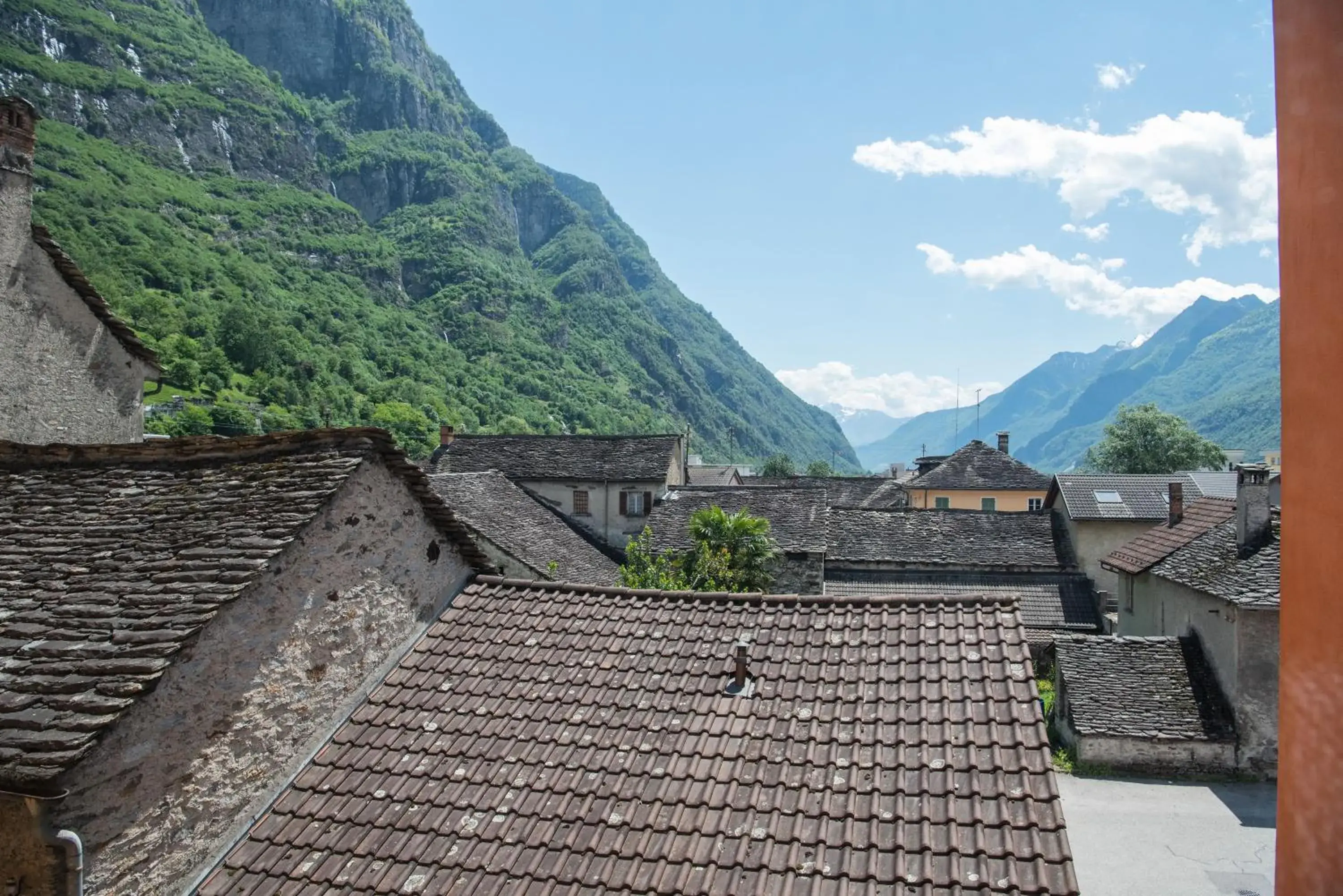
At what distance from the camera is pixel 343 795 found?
6.95 metres

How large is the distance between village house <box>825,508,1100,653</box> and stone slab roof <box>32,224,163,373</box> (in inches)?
985

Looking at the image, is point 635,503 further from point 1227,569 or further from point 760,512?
point 1227,569

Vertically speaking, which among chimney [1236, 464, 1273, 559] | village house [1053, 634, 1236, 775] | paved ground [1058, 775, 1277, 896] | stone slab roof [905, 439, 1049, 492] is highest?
stone slab roof [905, 439, 1049, 492]

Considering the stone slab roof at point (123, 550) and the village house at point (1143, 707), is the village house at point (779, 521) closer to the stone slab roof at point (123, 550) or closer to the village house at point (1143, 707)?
the village house at point (1143, 707)

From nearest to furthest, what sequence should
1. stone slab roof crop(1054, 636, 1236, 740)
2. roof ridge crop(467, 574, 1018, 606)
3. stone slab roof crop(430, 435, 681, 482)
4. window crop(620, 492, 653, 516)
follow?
roof ridge crop(467, 574, 1018, 606)
stone slab roof crop(1054, 636, 1236, 740)
window crop(620, 492, 653, 516)
stone slab roof crop(430, 435, 681, 482)

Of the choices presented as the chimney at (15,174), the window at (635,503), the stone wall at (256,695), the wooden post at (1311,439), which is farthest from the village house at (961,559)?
the wooden post at (1311,439)

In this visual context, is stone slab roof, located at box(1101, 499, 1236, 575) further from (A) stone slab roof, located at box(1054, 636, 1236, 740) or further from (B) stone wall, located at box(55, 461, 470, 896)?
(B) stone wall, located at box(55, 461, 470, 896)

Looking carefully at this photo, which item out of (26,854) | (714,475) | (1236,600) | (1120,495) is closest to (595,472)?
(1120,495)

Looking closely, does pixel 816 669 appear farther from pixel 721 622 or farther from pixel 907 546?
pixel 907 546

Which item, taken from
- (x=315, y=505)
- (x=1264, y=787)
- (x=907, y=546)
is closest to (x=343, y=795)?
(x=315, y=505)

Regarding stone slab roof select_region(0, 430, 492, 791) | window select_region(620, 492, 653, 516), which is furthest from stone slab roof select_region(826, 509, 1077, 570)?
stone slab roof select_region(0, 430, 492, 791)

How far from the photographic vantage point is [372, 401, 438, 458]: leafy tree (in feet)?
303

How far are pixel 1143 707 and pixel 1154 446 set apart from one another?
191 ft

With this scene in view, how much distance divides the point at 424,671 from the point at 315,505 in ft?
7.12
